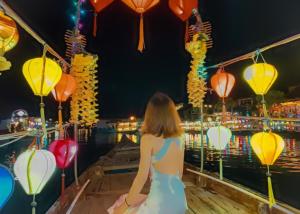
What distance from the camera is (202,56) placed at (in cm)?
589

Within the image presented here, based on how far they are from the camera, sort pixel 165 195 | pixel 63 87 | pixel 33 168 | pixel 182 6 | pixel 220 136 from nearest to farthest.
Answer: pixel 165 195 < pixel 33 168 < pixel 182 6 < pixel 63 87 < pixel 220 136

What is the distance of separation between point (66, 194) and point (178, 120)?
396 cm

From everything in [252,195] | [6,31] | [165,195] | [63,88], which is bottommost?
[252,195]

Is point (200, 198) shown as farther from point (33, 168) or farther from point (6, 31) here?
point (6, 31)

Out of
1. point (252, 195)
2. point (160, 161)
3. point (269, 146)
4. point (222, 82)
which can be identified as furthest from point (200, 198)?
point (160, 161)

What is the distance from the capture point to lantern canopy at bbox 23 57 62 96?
3480mm

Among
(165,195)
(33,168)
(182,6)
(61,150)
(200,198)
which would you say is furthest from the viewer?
(200,198)

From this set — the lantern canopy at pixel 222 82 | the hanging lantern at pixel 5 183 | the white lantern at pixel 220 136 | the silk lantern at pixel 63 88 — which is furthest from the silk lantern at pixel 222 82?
the hanging lantern at pixel 5 183

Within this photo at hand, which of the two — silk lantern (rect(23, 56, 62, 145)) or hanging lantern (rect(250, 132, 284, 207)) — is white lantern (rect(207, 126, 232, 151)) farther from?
silk lantern (rect(23, 56, 62, 145))

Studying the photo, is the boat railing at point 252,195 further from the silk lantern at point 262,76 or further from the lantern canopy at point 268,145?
the silk lantern at point 262,76

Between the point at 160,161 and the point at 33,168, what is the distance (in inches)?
62.5

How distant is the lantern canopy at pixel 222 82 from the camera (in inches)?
214

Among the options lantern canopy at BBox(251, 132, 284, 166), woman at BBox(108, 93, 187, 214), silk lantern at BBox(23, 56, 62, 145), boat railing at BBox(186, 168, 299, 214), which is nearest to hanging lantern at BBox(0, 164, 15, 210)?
woman at BBox(108, 93, 187, 214)

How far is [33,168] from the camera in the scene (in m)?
3.03
